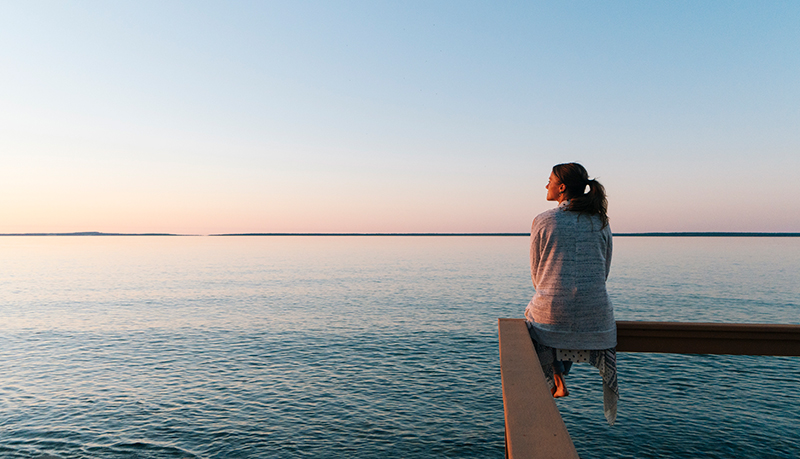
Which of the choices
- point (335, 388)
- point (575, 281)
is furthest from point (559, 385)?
point (335, 388)

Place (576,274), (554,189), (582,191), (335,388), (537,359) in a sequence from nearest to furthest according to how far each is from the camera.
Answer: (537,359) → (576,274) → (582,191) → (554,189) → (335,388)

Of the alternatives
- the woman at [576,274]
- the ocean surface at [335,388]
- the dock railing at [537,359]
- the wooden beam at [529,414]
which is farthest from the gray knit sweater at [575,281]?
the ocean surface at [335,388]

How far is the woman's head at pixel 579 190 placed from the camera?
143 inches

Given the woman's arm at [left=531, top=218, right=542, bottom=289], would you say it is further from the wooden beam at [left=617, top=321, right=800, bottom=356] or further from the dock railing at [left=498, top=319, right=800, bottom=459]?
the wooden beam at [left=617, top=321, right=800, bottom=356]

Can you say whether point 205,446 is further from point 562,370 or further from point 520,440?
point 520,440

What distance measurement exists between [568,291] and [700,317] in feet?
96.3

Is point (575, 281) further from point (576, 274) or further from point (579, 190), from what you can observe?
point (579, 190)

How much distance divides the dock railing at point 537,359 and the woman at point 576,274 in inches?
11.0

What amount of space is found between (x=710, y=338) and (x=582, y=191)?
4.98 ft

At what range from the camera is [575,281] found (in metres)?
3.61

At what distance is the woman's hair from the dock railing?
0.93 metres

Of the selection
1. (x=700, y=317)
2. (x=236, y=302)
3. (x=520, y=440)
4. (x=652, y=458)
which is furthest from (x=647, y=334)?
(x=236, y=302)

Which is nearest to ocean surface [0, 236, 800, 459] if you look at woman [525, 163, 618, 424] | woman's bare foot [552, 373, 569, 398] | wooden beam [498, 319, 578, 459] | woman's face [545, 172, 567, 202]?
woman's bare foot [552, 373, 569, 398]

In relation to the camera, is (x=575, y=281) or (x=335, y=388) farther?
(x=335, y=388)
